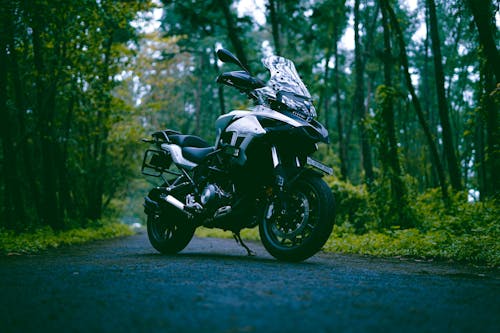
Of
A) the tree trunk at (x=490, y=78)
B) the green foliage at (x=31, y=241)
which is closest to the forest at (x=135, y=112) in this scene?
the tree trunk at (x=490, y=78)

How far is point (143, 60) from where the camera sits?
76.9 feet

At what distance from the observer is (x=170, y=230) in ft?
22.5

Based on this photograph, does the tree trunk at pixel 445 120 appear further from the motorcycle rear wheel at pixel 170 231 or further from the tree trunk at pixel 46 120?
the tree trunk at pixel 46 120

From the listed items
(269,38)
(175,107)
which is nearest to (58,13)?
(175,107)

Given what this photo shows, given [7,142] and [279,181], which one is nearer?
[279,181]

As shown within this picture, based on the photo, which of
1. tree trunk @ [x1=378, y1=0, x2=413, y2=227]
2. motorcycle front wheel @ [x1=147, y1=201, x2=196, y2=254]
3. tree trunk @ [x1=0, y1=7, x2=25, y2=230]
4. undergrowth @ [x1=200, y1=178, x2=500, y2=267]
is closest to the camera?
undergrowth @ [x1=200, y1=178, x2=500, y2=267]

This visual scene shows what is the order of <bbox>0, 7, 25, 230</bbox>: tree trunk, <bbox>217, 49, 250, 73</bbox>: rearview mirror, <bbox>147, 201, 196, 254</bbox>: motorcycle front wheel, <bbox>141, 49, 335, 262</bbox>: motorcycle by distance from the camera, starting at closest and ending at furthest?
<bbox>141, 49, 335, 262</bbox>: motorcycle < <bbox>217, 49, 250, 73</bbox>: rearview mirror < <bbox>147, 201, 196, 254</bbox>: motorcycle front wheel < <bbox>0, 7, 25, 230</bbox>: tree trunk

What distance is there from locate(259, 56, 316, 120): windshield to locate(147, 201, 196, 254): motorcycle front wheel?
203cm

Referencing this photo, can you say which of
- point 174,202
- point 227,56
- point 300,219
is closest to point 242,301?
point 300,219

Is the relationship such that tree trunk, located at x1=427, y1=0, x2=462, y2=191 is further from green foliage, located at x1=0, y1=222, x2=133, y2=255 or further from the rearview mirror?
green foliage, located at x1=0, y1=222, x2=133, y2=255

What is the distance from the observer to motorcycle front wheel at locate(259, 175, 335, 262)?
196 inches

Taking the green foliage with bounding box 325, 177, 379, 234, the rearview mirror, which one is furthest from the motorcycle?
the green foliage with bounding box 325, 177, 379, 234

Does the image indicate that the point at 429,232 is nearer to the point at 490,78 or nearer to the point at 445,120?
the point at 490,78

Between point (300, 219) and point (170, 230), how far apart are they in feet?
7.62
